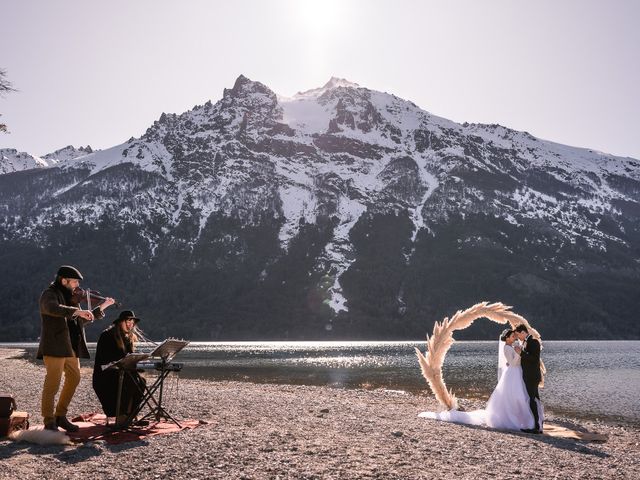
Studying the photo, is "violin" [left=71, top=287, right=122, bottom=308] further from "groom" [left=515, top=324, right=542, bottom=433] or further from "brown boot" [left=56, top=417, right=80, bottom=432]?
"groom" [left=515, top=324, right=542, bottom=433]

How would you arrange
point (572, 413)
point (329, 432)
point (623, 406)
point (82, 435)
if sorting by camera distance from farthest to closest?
point (623, 406) → point (572, 413) → point (329, 432) → point (82, 435)

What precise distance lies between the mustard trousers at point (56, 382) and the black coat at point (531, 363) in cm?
1349

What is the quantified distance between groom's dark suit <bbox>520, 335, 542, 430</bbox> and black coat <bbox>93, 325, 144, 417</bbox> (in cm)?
1191

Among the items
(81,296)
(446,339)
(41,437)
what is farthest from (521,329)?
(41,437)

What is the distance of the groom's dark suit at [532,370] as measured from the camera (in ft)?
62.3

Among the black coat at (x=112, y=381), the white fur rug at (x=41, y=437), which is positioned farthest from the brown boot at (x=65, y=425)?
the black coat at (x=112, y=381)

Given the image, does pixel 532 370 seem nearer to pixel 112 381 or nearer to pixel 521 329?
pixel 521 329

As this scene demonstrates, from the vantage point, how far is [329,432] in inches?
617

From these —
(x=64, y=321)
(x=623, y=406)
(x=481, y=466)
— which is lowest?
(x=623, y=406)

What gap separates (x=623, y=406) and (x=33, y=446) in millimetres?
35530

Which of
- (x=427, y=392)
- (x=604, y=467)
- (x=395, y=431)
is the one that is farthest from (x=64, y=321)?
(x=427, y=392)

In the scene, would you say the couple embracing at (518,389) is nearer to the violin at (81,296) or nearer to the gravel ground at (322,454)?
the gravel ground at (322,454)

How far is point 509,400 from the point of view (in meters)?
19.4

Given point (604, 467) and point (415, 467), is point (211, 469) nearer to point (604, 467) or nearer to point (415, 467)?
point (415, 467)
